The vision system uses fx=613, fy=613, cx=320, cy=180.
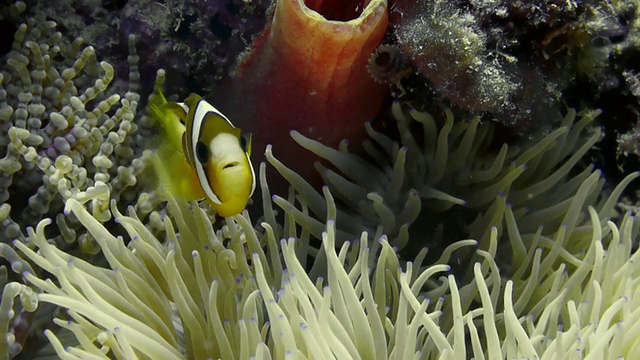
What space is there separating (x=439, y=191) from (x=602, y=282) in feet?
1.59

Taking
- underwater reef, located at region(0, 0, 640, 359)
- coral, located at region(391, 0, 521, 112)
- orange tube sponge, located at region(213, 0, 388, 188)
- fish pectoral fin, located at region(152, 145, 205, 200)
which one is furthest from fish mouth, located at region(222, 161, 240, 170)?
coral, located at region(391, 0, 521, 112)

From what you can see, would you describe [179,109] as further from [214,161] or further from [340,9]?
[340,9]

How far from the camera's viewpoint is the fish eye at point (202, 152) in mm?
1235

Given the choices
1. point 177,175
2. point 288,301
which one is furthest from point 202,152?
point 288,301

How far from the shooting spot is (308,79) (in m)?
1.68

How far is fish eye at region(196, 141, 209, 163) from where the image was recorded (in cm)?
124

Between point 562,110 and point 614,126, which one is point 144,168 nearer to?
point 562,110

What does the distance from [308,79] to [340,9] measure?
0.24 meters

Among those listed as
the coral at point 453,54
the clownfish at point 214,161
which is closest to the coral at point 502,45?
the coral at point 453,54

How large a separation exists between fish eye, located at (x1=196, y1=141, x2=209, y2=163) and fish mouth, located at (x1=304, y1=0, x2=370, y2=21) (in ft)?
2.21

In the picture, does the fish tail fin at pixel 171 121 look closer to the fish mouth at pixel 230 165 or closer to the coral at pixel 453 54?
the fish mouth at pixel 230 165

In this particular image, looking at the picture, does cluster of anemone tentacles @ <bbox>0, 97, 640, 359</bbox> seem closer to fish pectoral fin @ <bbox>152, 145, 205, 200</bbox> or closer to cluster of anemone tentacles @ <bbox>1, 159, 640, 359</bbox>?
cluster of anemone tentacles @ <bbox>1, 159, 640, 359</bbox>

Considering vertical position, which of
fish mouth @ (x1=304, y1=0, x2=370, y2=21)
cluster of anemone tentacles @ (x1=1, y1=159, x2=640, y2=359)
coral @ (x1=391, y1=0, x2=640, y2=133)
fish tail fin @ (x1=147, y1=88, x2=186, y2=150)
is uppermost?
coral @ (x1=391, y1=0, x2=640, y2=133)

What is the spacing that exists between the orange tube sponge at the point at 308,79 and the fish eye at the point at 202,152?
0.49 m
